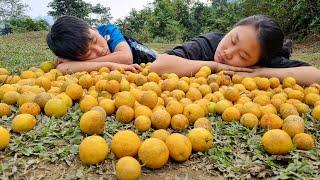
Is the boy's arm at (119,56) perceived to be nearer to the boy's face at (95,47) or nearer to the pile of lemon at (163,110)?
the boy's face at (95,47)

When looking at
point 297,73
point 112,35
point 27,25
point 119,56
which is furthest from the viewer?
point 27,25

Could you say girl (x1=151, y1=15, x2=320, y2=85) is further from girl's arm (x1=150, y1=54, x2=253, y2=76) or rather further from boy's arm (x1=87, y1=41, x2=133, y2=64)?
boy's arm (x1=87, y1=41, x2=133, y2=64)

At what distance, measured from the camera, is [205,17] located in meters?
26.1

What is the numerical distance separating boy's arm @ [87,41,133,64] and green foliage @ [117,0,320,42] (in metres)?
13.1

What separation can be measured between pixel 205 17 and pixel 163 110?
2428cm

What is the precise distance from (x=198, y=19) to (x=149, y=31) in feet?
12.6

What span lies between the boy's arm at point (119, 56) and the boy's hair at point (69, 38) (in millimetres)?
225

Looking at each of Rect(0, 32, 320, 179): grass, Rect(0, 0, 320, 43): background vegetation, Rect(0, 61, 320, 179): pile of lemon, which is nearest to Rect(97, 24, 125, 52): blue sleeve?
Rect(0, 61, 320, 179): pile of lemon

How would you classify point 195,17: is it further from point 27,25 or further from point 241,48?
point 241,48

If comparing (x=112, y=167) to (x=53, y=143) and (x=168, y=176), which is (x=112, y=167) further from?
(x=53, y=143)

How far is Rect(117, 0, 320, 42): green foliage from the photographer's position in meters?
17.7

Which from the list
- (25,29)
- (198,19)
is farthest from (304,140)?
(25,29)

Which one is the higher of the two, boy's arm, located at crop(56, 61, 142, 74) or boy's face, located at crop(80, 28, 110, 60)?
boy's face, located at crop(80, 28, 110, 60)

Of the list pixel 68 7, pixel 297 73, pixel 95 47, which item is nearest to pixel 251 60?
pixel 297 73
